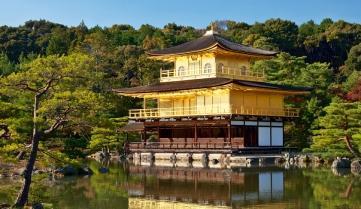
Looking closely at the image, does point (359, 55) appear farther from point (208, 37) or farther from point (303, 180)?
point (303, 180)

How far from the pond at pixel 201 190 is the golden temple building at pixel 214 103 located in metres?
9.98

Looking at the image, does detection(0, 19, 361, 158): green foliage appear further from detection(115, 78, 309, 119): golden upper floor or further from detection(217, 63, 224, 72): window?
detection(217, 63, 224, 72): window

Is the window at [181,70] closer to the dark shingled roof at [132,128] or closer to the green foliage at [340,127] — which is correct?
the dark shingled roof at [132,128]

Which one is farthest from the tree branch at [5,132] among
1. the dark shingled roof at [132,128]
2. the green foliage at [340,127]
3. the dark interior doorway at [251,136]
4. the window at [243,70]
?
the window at [243,70]

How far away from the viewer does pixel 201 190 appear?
67.1 ft

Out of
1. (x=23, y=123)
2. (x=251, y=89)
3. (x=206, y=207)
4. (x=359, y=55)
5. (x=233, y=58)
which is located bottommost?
(x=206, y=207)

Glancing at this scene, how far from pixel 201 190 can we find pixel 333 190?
4.64 meters

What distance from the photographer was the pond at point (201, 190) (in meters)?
A: 17.0

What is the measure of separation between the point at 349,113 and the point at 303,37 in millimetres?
56807

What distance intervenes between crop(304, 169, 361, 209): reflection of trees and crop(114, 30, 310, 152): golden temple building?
1165cm

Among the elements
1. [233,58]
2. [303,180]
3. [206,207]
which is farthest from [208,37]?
[206,207]

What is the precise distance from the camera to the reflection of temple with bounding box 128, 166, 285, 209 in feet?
58.4

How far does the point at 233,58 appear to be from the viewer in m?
42.9

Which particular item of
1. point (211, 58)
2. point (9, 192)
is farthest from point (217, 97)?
point (9, 192)
